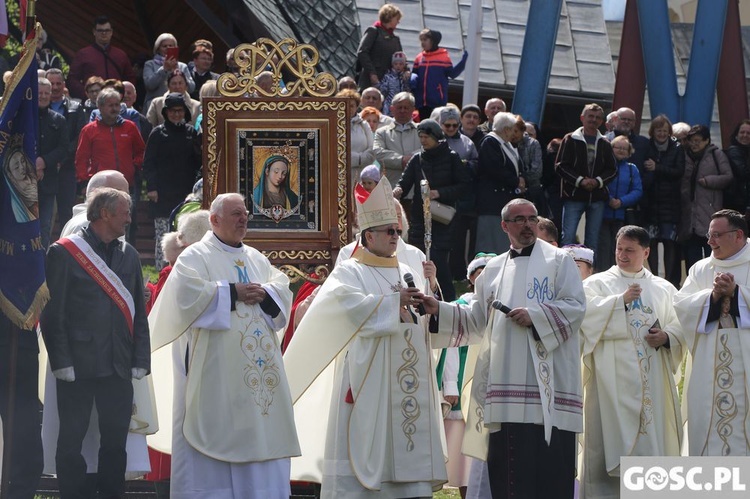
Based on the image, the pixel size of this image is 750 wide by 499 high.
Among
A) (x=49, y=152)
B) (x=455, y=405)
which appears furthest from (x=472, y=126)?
(x=455, y=405)

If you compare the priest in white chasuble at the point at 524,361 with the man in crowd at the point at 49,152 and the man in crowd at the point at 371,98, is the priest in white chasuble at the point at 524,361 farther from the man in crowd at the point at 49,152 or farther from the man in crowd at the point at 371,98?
the man in crowd at the point at 371,98

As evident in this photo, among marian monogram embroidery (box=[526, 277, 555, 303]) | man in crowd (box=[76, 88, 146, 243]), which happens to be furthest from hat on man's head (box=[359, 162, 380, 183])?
man in crowd (box=[76, 88, 146, 243])

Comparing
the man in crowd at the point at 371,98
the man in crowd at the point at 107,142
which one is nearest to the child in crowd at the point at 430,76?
the man in crowd at the point at 371,98

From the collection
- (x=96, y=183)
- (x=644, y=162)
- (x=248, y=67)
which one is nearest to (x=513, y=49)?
(x=644, y=162)

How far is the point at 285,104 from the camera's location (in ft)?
44.4

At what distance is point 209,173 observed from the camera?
13.5 metres

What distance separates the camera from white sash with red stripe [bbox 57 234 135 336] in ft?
32.7

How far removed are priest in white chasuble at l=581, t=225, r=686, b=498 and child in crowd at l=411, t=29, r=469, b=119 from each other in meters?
7.14

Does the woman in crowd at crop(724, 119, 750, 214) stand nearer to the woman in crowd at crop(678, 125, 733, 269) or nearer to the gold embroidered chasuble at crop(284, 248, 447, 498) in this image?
the woman in crowd at crop(678, 125, 733, 269)

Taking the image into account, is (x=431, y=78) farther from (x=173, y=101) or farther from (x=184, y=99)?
(x=173, y=101)

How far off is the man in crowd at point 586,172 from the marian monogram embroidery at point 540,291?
18.9ft

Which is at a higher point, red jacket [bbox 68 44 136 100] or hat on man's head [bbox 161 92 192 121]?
red jacket [bbox 68 44 136 100]

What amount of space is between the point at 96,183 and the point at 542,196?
6715 mm

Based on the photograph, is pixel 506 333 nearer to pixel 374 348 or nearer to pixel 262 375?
pixel 374 348
